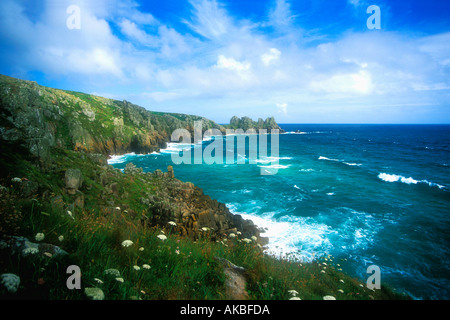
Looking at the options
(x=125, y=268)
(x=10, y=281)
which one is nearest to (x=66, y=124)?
(x=125, y=268)

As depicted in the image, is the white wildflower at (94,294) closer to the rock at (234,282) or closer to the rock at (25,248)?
the rock at (25,248)

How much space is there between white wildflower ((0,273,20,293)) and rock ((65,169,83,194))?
9.24 meters

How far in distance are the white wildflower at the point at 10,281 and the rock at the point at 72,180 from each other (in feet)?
30.3

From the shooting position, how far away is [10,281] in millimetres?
2656

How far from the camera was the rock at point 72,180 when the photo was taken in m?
10.4

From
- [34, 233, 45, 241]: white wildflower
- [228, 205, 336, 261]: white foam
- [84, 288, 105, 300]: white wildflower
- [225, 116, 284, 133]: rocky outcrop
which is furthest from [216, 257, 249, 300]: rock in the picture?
[225, 116, 284, 133]: rocky outcrop

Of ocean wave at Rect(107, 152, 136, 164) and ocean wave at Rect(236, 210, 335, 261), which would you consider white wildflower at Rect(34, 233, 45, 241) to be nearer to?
ocean wave at Rect(236, 210, 335, 261)

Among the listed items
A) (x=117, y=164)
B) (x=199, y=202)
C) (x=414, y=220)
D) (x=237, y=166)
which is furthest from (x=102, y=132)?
(x=414, y=220)

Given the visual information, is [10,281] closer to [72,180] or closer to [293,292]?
[293,292]

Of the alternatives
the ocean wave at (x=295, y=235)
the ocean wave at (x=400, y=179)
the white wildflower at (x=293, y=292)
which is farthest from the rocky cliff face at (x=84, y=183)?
the ocean wave at (x=400, y=179)

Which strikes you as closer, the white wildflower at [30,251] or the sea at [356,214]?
the white wildflower at [30,251]

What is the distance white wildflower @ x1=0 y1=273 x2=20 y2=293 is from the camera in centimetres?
261

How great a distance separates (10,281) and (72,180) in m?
9.82
